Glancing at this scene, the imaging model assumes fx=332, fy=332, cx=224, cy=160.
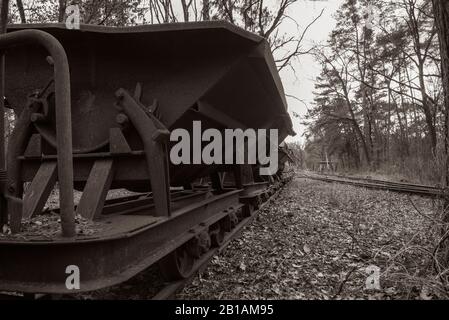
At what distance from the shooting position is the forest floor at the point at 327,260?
286 centimetres

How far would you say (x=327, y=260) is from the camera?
12.5 ft

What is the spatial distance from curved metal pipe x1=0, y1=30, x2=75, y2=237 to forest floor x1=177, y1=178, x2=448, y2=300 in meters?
1.48

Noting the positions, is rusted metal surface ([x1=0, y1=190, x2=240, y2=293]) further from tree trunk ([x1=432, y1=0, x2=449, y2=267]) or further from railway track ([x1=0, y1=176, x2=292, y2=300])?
tree trunk ([x1=432, y1=0, x2=449, y2=267])

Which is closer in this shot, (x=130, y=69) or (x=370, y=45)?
(x=130, y=69)

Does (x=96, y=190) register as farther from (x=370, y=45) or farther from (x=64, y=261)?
(x=370, y=45)

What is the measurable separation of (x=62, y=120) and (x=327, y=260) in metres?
3.18

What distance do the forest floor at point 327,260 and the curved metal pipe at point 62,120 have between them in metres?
1.48

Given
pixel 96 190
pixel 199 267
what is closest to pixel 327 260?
pixel 199 267

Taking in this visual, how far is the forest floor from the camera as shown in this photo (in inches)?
113

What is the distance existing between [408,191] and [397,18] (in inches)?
524

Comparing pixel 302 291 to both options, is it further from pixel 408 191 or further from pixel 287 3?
pixel 287 3

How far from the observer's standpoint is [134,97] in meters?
2.87

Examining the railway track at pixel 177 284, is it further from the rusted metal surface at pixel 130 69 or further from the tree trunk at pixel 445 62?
the tree trunk at pixel 445 62
